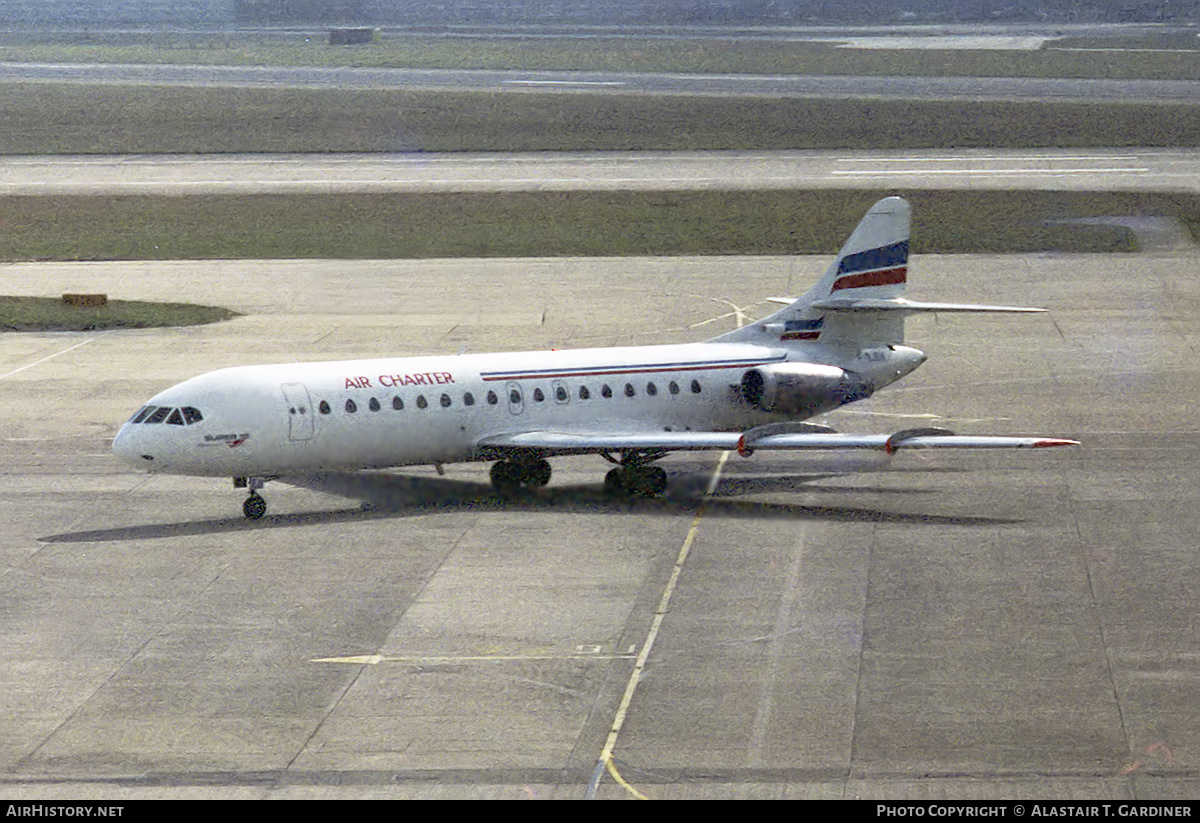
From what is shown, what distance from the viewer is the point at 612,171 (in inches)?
3521

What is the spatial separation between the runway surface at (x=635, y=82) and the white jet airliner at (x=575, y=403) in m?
A: 78.2

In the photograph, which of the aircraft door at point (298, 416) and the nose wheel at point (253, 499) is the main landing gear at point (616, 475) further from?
the nose wheel at point (253, 499)

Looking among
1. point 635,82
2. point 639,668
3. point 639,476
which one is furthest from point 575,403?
point 635,82

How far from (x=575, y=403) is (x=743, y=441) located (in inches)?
160

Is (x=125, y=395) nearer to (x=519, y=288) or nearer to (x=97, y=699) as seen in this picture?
(x=519, y=288)

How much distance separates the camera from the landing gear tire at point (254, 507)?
35.0m

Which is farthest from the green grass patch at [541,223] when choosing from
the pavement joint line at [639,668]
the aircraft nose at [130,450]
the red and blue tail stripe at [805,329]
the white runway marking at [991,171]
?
the aircraft nose at [130,450]

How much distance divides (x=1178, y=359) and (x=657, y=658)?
28558mm

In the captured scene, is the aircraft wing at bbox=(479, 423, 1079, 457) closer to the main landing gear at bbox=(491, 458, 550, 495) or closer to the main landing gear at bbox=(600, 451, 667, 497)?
the main landing gear at bbox=(600, 451, 667, 497)

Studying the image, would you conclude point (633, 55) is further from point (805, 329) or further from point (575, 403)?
point (575, 403)

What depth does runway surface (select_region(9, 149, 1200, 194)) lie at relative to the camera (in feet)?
275

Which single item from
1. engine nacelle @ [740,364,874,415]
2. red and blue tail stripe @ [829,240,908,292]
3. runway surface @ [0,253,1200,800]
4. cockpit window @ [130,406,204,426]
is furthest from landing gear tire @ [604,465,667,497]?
cockpit window @ [130,406,204,426]

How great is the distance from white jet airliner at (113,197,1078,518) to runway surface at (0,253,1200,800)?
1176 mm

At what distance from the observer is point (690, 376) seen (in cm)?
3766
